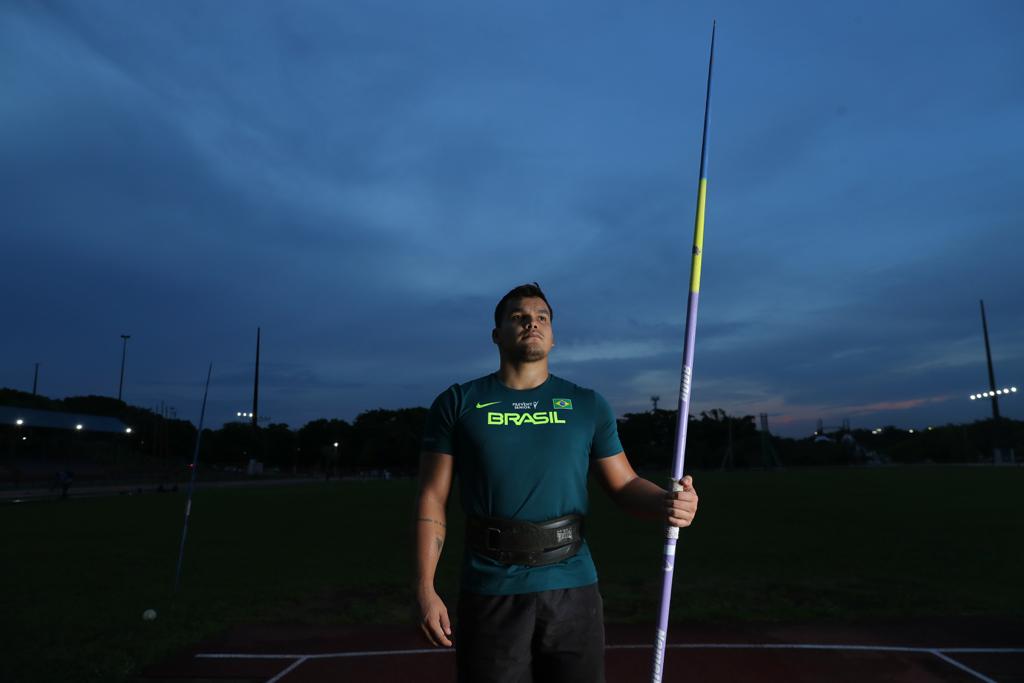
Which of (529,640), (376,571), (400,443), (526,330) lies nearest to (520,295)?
(526,330)

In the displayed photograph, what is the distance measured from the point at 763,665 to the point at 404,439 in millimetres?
93724

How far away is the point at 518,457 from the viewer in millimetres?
2875

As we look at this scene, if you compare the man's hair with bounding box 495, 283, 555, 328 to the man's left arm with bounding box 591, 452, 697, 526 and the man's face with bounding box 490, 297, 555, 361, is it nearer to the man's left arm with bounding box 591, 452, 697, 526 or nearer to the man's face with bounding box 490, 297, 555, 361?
the man's face with bounding box 490, 297, 555, 361

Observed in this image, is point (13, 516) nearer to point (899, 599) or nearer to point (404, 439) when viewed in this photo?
point (899, 599)

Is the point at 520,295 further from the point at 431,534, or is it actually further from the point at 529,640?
the point at 529,640

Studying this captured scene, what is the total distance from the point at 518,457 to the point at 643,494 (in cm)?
58

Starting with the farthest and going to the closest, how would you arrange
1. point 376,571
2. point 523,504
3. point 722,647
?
point 376,571
point 722,647
point 523,504

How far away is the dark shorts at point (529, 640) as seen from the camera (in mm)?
2686

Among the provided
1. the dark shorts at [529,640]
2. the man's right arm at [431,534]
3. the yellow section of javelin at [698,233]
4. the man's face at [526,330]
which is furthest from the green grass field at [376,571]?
the yellow section of javelin at [698,233]

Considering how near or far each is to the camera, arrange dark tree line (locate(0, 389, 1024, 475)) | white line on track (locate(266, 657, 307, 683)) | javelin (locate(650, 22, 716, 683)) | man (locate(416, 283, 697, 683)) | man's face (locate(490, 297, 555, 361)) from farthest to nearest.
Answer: dark tree line (locate(0, 389, 1024, 475)), white line on track (locate(266, 657, 307, 683)), man's face (locate(490, 297, 555, 361)), man (locate(416, 283, 697, 683)), javelin (locate(650, 22, 716, 683))

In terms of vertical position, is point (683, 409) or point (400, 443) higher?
point (400, 443)

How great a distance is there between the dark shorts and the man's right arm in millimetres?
111

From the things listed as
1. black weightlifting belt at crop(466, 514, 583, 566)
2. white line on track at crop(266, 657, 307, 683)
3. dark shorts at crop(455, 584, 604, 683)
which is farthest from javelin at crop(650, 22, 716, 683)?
white line on track at crop(266, 657, 307, 683)

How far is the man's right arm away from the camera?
2.78 meters
